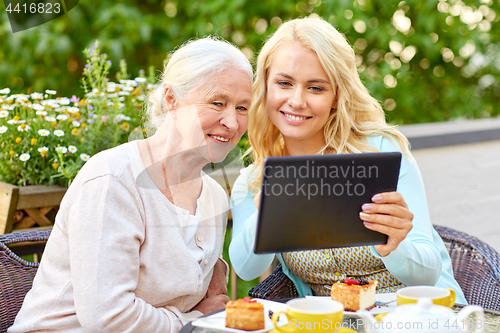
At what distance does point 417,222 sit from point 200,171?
75 centimetres

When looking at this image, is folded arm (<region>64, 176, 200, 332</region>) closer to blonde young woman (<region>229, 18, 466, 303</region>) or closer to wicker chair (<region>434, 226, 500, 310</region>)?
blonde young woman (<region>229, 18, 466, 303</region>)

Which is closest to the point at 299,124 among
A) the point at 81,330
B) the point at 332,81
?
the point at 332,81

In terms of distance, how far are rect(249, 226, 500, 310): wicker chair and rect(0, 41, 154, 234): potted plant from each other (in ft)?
3.05

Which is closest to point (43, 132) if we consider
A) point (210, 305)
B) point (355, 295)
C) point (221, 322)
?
point (210, 305)

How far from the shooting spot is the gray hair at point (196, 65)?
1617 mm

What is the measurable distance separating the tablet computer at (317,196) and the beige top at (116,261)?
16.8 inches

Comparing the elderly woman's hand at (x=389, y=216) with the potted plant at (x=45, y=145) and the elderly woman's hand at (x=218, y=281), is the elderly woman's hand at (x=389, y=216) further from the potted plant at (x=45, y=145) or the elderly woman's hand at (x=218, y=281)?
the potted plant at (x=45, y=145)

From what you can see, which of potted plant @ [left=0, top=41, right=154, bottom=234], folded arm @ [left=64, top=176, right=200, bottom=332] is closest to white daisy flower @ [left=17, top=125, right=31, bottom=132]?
potted plant @ [left=0, top=41, right=154, bottom=234]

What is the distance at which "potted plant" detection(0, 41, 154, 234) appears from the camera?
2.20 meters

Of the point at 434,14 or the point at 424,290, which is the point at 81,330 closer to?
the point at 424,290

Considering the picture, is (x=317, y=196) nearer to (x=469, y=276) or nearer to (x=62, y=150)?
(x=469, y=276)

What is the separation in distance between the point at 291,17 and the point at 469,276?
8.80 feet

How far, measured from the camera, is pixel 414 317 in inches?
37.9

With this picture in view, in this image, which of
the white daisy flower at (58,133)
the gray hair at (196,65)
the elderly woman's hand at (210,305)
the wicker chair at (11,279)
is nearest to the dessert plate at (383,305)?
the elderly woman's hand at (210,305)
